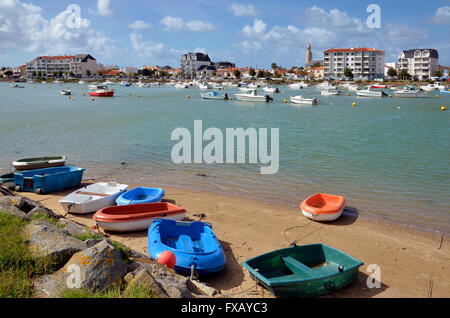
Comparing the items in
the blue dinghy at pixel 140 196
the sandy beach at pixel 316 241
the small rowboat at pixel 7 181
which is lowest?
the sandy beach at pixel 316 241

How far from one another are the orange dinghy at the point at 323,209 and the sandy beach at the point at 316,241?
0.22 metres

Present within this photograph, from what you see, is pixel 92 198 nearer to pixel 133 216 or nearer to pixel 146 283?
pixel 133 216

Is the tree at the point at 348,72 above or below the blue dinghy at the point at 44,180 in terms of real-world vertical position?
above

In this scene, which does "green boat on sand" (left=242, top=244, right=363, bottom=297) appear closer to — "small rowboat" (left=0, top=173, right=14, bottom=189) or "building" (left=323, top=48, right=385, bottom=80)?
"small rowboat" (left=0, top=173, right=14, bottom=189)

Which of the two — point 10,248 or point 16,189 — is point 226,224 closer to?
point 10,248

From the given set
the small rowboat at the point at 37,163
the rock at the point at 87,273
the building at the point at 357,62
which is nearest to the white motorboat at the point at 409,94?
the building at the point at 357,62

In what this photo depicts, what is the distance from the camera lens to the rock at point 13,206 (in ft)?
26.5

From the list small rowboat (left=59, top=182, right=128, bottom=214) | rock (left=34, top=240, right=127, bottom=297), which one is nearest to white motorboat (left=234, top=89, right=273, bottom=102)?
small rowboat (left=59, top=182, right=128, bottom=214)

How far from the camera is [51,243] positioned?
6.36 meters

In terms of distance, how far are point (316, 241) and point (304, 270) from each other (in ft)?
8.80

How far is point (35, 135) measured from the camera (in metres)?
30.0

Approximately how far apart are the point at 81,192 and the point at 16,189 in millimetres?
3358

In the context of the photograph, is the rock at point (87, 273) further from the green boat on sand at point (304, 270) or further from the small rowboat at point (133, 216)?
the small rowboat at point (133, 216)
